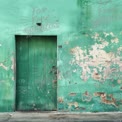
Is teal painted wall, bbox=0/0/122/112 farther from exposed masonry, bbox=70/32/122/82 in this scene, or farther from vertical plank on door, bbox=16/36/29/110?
vertical plank on door, bbox=16/36/29/110

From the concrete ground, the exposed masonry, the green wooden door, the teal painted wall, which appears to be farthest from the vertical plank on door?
the exposed masonry

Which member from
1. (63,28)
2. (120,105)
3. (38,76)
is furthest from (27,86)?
(120,105)

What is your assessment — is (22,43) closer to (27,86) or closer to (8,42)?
(8,42)

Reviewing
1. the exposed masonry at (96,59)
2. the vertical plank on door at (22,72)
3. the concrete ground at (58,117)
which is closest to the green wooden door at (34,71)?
the vertical plank on door at (22,72)

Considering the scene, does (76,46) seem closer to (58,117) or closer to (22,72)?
(22,72)

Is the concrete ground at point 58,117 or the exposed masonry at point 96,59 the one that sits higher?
the exposed masonry at point 96,59

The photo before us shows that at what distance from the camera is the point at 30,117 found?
9797 millimetres

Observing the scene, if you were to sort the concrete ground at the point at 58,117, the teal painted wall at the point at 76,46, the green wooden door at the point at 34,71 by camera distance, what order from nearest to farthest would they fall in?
the concrete ground at the point at 58,117 < the teal painted wall at the point at 76,46 < the green wooden door at the point at 34,71

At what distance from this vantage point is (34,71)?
10711mm

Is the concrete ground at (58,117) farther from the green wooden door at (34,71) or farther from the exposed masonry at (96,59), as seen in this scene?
the exposed masonry at (96,59)

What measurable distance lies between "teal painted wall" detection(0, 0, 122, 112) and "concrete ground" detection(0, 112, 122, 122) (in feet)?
1.05

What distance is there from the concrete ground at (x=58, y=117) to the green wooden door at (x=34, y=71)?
0.45 m

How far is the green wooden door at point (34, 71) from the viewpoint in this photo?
421 inches

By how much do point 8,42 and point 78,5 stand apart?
2287 mm
